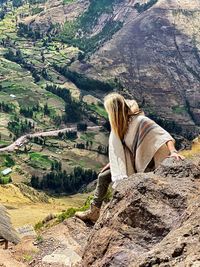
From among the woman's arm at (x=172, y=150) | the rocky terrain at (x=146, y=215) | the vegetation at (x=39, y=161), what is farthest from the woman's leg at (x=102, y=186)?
the vegetation at (x=39, y=161)

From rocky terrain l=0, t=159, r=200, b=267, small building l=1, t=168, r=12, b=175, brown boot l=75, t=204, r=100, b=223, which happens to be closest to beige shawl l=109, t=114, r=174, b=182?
rocky terrain l=0, t=159, r=200, b=267

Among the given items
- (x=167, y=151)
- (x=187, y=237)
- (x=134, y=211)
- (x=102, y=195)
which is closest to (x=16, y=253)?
(x=102, y=195)

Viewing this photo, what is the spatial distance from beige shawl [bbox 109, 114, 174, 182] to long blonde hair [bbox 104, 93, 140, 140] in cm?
13

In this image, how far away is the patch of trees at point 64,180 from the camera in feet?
534

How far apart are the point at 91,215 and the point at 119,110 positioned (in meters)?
4.33

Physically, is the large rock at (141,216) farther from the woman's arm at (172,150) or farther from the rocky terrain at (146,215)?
the woman's arm at (172,150)

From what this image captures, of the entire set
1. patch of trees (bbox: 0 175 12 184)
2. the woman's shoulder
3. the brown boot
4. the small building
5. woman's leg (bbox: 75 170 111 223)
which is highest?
the woman's shoulder

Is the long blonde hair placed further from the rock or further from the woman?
the rock

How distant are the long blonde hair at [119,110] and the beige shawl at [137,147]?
0.13m

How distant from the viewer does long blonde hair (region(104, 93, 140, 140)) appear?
10.7 metres

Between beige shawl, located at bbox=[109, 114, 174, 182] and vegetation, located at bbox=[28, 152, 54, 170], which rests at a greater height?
beige shawl, located at bbox=[109, 114, 174, 182]

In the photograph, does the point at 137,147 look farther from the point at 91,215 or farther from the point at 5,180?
the point at 5,180

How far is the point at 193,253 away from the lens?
17.5ft

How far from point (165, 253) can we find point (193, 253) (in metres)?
0.50
